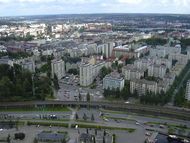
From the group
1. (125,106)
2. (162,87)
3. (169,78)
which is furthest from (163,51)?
(125,106)

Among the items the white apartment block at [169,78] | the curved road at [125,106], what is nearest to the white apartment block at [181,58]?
the white apartment block at [169,78]

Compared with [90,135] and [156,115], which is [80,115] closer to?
[90,135]

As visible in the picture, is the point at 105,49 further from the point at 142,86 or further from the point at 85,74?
the point at 142,86

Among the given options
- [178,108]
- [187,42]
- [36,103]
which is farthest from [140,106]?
[187,42]

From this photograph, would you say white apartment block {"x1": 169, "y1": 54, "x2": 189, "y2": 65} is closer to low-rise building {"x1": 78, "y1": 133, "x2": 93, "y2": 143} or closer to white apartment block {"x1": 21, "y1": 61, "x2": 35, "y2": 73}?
white apartment block {"x1": 21, "y1": 61, "x2": 35, "y2": 73}

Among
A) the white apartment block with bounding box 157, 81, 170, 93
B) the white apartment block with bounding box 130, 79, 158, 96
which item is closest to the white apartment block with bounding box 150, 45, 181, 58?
the white apartment block with bounding box 157, 81, 170, 93

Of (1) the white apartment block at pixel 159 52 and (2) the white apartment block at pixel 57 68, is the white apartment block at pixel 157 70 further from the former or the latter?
(1) the white apartment block at pixel 159 52
